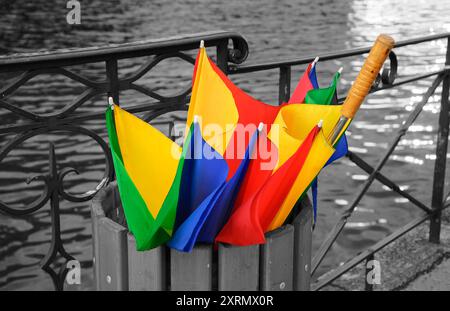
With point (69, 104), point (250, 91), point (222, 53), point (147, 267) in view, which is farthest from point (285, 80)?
point (250, 91)

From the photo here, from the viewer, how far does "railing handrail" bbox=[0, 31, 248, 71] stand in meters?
2.03

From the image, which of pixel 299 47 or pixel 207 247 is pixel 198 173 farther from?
pixel 299 47

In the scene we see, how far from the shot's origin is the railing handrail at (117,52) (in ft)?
6.66

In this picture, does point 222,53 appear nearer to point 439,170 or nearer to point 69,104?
point 69,104

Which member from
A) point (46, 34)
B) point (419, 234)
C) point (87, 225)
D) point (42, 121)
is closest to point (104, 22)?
point (46, 34)

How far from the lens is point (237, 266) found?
156cm

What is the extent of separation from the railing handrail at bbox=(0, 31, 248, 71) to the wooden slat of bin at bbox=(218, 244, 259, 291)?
0.88 meters

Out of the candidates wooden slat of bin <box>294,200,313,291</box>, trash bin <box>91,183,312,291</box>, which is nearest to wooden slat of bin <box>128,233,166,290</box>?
trash bin <box>91,183,312,291</box>

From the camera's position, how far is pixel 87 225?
5.93m

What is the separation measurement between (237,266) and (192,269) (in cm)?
10

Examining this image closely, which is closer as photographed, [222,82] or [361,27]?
[222,82]

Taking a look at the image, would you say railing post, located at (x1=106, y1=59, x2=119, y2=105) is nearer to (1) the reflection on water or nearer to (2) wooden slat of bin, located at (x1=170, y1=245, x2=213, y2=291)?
(2) wooden slat of bin, located at (x1=170, y1=245, x2=213, y2=291)

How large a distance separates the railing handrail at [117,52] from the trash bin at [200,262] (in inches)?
23.1

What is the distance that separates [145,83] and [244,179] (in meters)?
9.53
